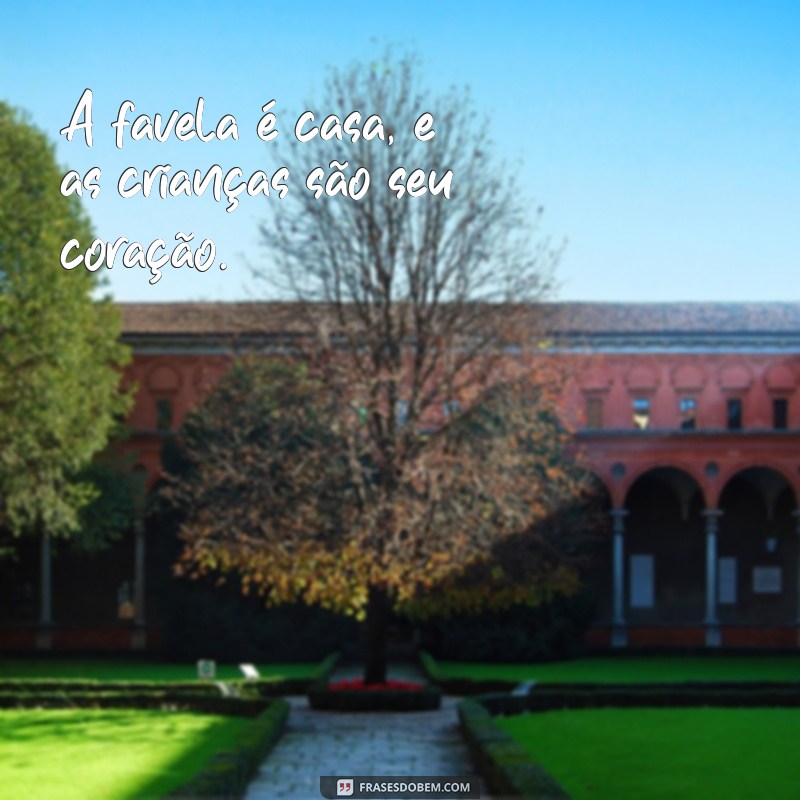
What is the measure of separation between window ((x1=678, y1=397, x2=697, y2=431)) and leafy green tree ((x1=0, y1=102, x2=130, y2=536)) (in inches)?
645

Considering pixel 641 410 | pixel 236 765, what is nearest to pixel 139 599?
pixel 641 410

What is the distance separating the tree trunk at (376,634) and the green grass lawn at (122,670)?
5.01 meters

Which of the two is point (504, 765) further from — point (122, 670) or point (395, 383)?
point (122, 670)

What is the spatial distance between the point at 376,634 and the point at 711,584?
17.8m

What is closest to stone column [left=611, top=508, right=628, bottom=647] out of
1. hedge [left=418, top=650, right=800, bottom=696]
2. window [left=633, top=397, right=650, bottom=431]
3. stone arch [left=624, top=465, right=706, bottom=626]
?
stone arch [left=624, top=465, right=706, bottom=626]

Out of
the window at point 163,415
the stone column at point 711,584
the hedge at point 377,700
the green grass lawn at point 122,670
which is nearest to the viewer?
the hedge at point 377,700

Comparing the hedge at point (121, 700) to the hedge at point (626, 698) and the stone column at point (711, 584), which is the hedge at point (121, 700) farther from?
the stone column at point (711, 584)

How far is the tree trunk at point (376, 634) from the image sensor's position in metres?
25.1

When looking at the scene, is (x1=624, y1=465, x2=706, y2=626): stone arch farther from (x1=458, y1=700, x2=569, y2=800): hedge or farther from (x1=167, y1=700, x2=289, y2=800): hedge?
(x1=167, y1=700, x2=289, y2=800): hedge

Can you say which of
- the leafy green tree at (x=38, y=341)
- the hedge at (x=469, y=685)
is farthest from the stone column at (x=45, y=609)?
the hedge at (x=469, y=685)

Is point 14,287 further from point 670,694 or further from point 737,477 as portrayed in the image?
point 737,477

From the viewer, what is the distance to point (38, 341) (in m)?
30.1

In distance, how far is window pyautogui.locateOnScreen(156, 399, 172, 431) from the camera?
42003 mm

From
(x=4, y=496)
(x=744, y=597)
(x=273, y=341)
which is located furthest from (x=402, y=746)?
(x=744, y=597)
